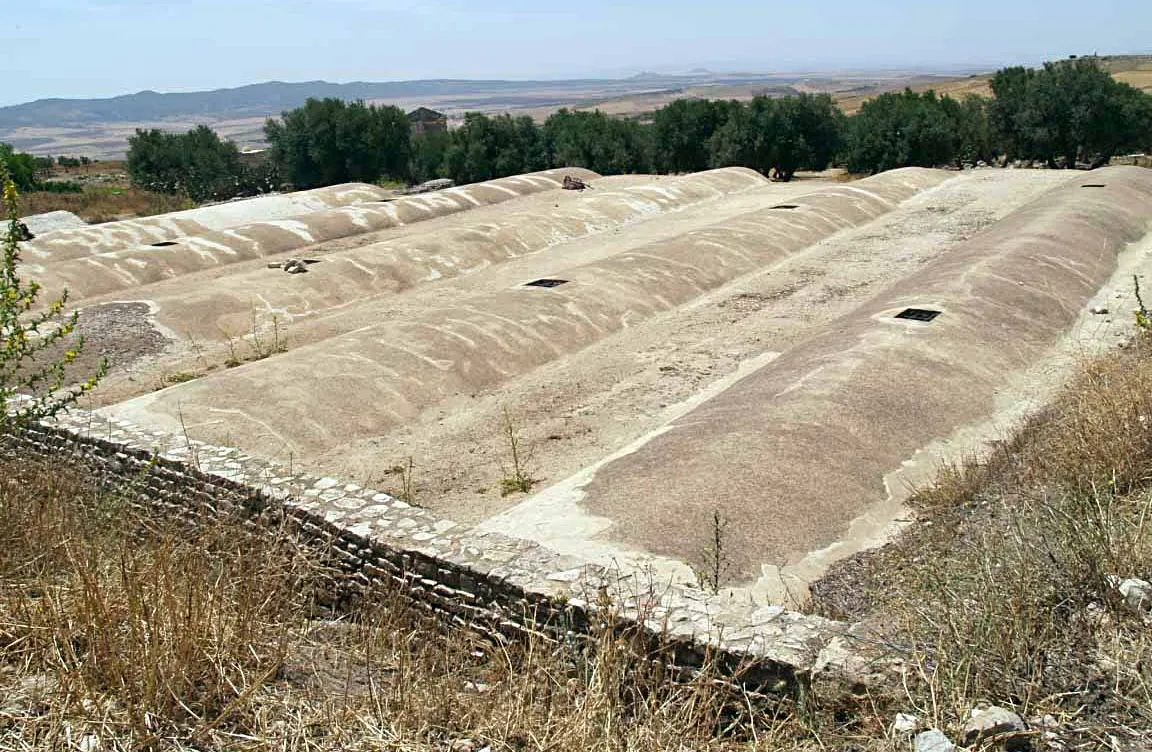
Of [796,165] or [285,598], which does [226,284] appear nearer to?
[285,598]

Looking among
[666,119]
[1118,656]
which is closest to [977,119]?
[666,119]

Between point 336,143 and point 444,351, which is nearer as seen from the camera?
point 444,351

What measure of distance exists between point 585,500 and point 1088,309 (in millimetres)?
12872

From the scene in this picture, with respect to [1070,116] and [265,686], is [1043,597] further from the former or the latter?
[1070,116]

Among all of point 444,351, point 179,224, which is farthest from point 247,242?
point 444,351

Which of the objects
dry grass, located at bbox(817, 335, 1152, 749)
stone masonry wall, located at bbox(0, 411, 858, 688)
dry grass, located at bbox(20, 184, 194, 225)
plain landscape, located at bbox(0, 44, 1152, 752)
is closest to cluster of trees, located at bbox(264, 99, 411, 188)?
dry grass, located at bbox(20, 184, 194, 225)

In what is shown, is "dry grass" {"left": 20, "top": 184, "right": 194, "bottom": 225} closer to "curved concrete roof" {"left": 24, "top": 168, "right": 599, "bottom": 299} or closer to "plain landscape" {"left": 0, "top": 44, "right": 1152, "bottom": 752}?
"curved concrete roof" {"left": 24, "top": 168, "right": 599, "bottom": 299}

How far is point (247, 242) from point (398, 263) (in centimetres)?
679

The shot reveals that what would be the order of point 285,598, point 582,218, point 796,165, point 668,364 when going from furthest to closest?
point 796,165
point 582,218
point 668,364
point 285,598

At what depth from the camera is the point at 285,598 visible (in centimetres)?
726

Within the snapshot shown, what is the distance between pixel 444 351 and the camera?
54.7 ft

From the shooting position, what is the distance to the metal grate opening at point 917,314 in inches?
645

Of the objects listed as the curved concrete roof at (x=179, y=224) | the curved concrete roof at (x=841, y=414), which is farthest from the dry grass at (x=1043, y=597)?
the curved concrete roof at (x=179, y=224)

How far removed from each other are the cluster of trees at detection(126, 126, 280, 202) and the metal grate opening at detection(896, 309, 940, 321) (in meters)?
50.4
